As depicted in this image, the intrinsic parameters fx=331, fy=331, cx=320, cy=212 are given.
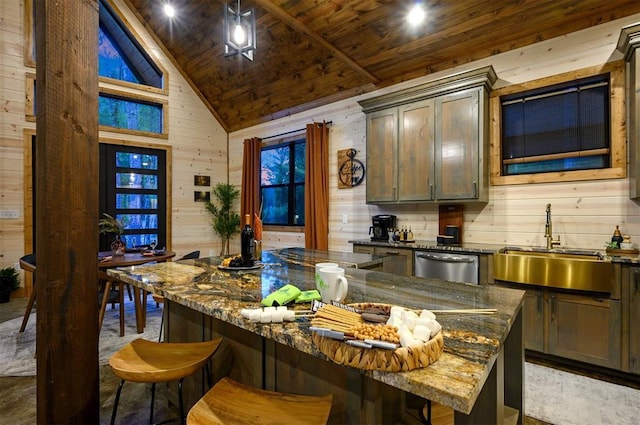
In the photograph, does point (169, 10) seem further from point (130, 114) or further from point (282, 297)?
point (282, 297)

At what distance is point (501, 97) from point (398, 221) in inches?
70.2

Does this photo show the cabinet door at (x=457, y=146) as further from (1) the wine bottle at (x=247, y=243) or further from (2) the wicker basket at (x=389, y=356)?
(2) the wicker basket at (x=389, y=356)

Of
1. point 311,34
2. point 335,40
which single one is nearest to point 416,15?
point 335,40

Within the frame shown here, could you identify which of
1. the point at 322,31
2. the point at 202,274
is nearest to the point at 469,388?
the point at 202,274

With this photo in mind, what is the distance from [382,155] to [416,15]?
1466 millimetres

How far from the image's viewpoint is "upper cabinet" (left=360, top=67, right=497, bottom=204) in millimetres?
3307

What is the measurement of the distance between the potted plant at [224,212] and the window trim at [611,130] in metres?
4.63

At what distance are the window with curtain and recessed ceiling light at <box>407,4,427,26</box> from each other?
1.18 meters

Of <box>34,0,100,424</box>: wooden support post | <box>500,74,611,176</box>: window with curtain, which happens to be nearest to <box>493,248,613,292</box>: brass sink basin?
<box>500,74,611,176</box>: window with curtain

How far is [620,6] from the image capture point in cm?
284

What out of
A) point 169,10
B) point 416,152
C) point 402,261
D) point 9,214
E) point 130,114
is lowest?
point 402,261

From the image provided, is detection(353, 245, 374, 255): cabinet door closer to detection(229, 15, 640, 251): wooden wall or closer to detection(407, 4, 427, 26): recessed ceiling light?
detection(229, 15, 640, 251): wooden wall

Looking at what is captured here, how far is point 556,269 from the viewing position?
102 inches

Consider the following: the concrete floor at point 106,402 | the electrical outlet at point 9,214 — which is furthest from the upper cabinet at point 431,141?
the electrical outlet at point 9,214
